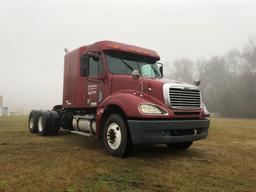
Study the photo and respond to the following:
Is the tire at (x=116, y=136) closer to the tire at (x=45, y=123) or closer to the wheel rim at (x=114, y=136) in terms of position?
the wheel rim at (x=114, y=136)

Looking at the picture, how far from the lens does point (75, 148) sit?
8898 mm

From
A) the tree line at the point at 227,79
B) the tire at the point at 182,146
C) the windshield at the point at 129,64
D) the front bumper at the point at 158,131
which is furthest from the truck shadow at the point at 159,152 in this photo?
the tree line at the point at 227,79

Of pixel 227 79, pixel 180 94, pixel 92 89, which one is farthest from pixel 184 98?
pixel 227 79

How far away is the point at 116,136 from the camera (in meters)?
7.68

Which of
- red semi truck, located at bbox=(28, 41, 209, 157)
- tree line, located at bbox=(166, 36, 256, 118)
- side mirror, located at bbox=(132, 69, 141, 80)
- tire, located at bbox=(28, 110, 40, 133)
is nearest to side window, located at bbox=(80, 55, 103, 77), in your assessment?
red semi truck, located at bbox=(28, 41, 209, 157)

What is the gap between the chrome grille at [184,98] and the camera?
7512 millimetres

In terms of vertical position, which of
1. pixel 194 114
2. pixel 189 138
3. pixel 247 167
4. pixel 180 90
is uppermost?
pixel 180 90

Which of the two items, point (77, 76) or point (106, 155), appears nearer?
point (106, 155)

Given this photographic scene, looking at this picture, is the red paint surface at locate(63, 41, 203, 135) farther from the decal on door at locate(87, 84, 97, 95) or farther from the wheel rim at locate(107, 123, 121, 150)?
the wheel rim at locate(107, 123, 121, 150)

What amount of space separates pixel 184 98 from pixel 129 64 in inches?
84.1

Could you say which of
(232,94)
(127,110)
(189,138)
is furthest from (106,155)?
(232,94)

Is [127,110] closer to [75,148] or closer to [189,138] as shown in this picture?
[189,138]

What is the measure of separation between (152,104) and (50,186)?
10.4 ft

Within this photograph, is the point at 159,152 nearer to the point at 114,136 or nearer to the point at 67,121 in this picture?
the point at 114,136
